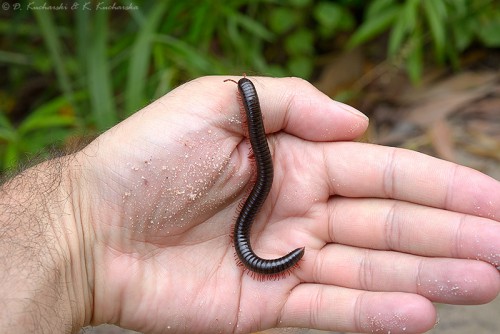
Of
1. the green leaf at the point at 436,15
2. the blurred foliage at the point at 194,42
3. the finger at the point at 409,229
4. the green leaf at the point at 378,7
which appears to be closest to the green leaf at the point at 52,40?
the blurred foliage at the point at 194,42

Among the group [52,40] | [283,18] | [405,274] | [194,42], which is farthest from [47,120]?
[405,274]

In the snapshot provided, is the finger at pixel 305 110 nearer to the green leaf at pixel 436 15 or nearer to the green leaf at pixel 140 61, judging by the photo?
the green leaf at pixel 140 61

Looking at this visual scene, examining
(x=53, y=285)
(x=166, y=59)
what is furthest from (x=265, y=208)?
(x=166, y=59)

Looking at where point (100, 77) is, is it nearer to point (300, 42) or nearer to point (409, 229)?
point (300, 42)

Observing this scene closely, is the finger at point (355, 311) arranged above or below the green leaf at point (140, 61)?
below

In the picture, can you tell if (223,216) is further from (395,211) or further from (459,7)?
(459,7)

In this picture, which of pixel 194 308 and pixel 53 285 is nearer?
pixel 53 285

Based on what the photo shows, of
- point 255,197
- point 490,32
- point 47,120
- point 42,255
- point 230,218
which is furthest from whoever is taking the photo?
point 490,32
